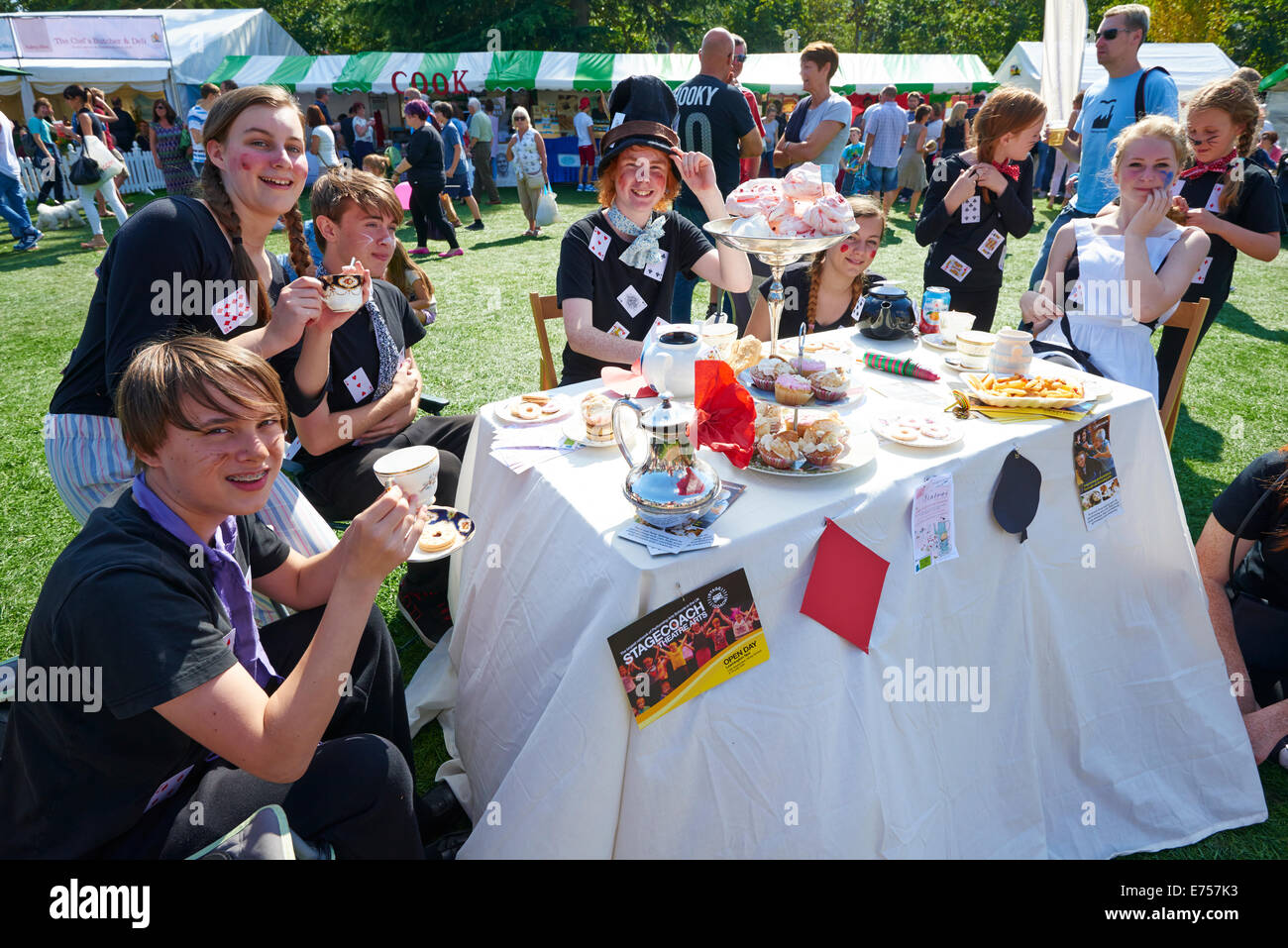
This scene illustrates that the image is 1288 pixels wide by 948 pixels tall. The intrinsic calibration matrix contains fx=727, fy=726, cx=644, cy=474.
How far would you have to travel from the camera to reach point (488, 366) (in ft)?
18.6

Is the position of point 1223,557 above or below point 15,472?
above

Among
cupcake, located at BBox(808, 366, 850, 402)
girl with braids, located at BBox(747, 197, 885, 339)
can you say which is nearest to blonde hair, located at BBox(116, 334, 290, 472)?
cupcake, located at BBox(808, 366, 850, 402)

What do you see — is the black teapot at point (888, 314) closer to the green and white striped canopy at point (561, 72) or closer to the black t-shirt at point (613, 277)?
the black t-shirt at point (613, 277)

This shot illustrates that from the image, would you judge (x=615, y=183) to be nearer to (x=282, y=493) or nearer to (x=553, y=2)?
(x=282, y=493)

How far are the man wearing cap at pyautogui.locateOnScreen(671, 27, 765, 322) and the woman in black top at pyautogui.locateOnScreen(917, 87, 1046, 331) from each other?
5.42 feet

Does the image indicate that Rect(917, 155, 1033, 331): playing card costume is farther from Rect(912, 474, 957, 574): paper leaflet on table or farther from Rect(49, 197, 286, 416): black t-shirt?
Rect(49, 197, 286, 416): black t-shirt

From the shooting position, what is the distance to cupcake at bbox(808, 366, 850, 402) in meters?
2.24

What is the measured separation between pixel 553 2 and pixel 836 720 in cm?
3025

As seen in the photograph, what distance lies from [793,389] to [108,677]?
1.71 m

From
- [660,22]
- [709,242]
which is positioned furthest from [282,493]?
[660,22]

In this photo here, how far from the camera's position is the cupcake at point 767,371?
2291mm

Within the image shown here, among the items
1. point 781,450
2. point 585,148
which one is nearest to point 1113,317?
point 781,450

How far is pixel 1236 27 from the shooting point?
27125 mm

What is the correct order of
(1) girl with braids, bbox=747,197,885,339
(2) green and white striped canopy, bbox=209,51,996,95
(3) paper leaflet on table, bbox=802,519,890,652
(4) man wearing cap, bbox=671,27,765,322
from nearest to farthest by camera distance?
(3) paper leaflet on table, bbox=802,519,890,652 < (1) girl with braids, bbox=747,197,885,339 < (4) man wearing cap, bbox=671,27,765,322 < (2) green and white striped canopy, bbox=209,51,996,95
